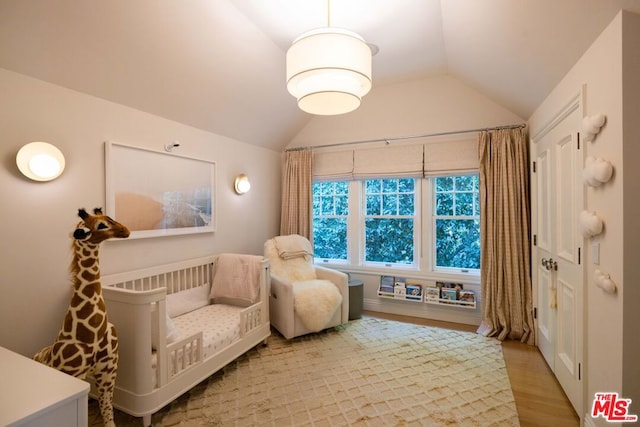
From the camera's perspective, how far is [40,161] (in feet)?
5.97

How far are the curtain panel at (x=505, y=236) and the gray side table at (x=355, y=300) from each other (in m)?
1.30

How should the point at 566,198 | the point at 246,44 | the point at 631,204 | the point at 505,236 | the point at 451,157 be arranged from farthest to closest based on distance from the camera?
the point at 451,157, the point at 505,236, the point at 246,44, the point at 566,198, the point at 631,204

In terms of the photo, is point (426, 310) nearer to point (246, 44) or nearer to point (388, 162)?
point (388, 162)

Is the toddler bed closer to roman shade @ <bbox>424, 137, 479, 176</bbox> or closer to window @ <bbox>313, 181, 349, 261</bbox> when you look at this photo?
window @ <bbox>313, 181, 349, 261</bbox>

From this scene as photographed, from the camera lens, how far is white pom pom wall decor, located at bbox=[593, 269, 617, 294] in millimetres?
1437

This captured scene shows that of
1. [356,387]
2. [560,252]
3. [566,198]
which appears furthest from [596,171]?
[356,387]

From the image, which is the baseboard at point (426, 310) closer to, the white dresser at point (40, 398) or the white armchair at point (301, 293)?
the white armchair at point (301, 293)

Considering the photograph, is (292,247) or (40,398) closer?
(40,398)

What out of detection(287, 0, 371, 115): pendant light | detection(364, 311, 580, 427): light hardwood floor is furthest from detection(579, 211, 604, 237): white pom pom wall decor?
detection(287, 0, 371, 115): pendant light

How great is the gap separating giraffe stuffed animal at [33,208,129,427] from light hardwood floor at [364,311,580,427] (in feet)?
8.02

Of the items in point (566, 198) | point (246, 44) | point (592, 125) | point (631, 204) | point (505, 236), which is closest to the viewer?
point (631, 204)

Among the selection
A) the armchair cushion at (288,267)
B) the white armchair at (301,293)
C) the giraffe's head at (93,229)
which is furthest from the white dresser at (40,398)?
the armchair cushion at (288,267)

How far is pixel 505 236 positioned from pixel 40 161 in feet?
12.6

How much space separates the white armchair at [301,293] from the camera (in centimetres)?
295
